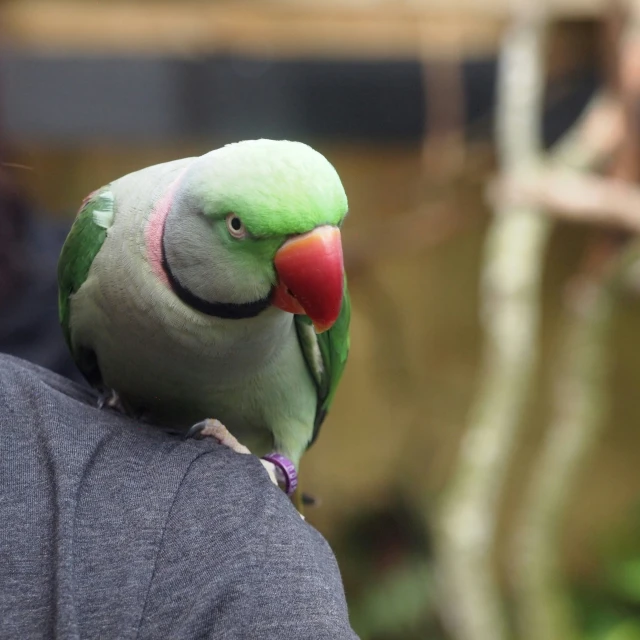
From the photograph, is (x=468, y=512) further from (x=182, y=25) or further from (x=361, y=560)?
(x=182, y=25)

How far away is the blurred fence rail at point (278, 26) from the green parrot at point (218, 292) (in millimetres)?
1503

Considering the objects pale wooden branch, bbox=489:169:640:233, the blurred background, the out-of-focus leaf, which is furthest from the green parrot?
the out-of-focus leaf

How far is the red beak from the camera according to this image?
63 cm

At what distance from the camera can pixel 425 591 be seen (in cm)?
203

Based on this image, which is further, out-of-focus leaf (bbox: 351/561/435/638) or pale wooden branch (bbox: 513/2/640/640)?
out-of-focus leaf (bbox: 351/561/435/638)

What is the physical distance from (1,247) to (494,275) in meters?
0.99

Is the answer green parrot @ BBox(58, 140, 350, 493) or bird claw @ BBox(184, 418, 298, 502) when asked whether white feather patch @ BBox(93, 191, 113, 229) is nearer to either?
green parrot @ BBox(58, 140, 350, 493)

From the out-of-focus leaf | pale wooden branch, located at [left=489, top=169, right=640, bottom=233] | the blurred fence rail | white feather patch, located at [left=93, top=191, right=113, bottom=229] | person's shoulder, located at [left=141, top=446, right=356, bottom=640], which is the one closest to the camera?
person's shoulder, located at [left=141, top=446, right=356, bottom=640]

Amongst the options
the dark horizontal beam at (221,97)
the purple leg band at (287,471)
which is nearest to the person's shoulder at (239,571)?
the purple leg band at (287,471)

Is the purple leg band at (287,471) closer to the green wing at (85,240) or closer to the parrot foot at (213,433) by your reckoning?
the parrot foot at (213,433)

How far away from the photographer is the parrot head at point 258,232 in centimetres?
62

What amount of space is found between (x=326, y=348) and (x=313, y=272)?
0.25 metres

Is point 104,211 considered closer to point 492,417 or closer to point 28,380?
point 28,380

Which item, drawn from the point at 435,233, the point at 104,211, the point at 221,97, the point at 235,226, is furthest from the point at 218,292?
the point at 435,233
